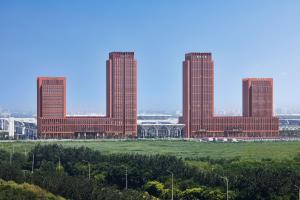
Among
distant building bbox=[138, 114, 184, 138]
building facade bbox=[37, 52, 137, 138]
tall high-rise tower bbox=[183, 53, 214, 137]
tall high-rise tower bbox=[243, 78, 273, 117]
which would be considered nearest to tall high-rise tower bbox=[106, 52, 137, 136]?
building facade bbox=[37, 52, 137, 138]

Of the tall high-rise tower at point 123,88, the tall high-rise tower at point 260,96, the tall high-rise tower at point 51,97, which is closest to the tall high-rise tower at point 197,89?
the tall high-rise tower at point 260,96

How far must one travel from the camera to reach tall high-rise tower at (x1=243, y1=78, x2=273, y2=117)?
8162cm

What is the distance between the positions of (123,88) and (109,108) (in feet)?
10.0

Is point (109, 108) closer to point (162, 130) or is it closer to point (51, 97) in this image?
point (51, 97)

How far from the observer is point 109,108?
79875mm

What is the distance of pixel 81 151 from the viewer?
4647 cm

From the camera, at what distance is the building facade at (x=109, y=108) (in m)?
77.6

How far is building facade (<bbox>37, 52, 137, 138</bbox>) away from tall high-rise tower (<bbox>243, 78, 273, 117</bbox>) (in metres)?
14.0

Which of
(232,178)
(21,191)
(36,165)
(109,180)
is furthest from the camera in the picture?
(36,165)

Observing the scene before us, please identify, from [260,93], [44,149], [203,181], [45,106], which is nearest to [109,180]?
[203,181]

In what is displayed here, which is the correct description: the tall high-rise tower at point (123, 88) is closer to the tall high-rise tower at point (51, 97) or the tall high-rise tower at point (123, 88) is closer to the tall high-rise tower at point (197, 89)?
the tall high-rise tower at point (51, 97)

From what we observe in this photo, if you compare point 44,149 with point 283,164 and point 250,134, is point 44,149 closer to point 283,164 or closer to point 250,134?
point 283,164

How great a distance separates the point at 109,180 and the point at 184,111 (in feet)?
147

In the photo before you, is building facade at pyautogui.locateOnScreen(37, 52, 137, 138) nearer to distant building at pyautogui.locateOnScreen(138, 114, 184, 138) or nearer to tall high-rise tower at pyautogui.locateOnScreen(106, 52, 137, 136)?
tall high-rise tower at pyautogui.locateOnScreen(106, 52, 137, 136)
